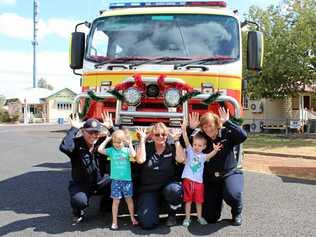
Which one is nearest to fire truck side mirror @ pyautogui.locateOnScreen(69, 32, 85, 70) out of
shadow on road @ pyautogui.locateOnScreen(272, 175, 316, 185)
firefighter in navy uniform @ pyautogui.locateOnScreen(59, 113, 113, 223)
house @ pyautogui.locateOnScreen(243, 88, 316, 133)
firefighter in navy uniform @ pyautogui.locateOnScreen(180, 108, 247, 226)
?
firefighter in navy uniform @ pyautogui.locateOnScreen(59, 113, 113, 223)

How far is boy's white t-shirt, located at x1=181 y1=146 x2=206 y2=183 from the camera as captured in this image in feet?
18.9

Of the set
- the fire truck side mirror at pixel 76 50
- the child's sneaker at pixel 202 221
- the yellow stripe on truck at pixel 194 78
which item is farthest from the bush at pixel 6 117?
the child's sneaker at pixel 202 221

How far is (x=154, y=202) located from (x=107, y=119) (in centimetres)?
129

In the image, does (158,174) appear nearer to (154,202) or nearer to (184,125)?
(154,202)

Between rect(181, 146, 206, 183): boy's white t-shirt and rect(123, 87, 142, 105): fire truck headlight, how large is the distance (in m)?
1.06

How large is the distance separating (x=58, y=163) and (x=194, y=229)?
7.88 m

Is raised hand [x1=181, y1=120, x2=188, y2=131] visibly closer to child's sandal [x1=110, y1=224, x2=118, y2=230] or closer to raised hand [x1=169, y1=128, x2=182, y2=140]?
raised hand [x1=169, y1=128, x2=182, y2=140]

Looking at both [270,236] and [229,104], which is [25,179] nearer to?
[229,104]

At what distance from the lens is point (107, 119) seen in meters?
6.29

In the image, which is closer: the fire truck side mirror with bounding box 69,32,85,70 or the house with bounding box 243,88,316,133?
the fire truck side mirror with bounding box 69,32,85,70

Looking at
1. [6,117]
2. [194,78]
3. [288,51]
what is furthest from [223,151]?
[6,117]

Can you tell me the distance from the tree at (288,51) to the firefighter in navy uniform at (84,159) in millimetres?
20058

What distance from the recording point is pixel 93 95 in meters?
6.52

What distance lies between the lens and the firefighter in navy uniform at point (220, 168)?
18.8 ft
